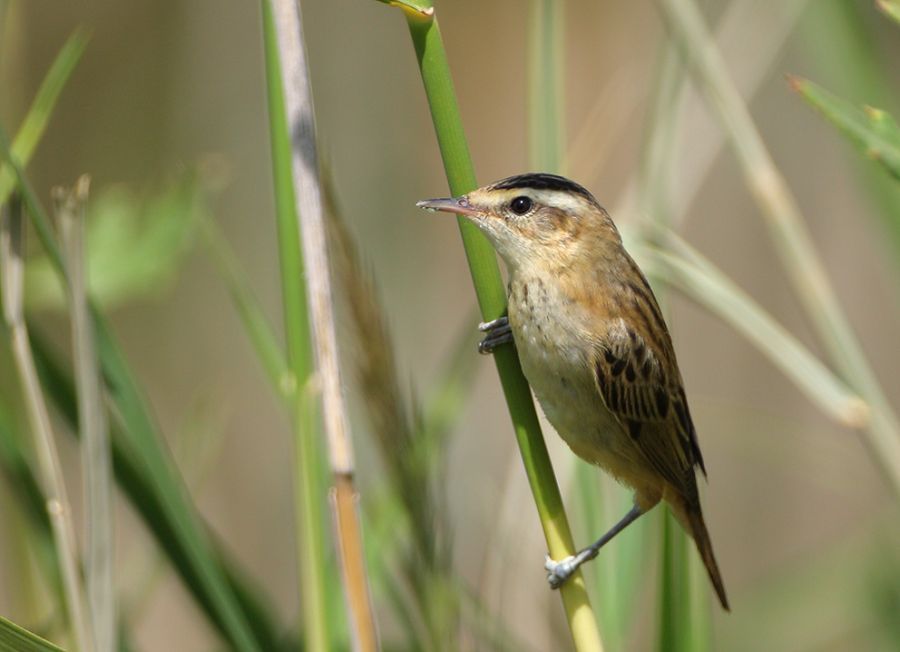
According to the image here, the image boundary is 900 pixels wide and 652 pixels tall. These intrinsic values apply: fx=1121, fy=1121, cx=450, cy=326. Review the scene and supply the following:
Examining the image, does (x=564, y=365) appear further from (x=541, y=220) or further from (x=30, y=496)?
(x=30, y=496)

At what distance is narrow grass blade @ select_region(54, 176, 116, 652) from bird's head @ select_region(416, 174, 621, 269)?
72 centimetres

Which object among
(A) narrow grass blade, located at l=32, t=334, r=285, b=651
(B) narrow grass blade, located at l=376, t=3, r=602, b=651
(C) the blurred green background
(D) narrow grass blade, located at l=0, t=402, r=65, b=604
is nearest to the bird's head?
(B) narrow grass blade, located at l=376, t=3, r=602, b=651

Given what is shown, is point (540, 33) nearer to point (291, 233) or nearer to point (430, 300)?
point (291, 233)

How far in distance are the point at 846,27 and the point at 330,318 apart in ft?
4.71

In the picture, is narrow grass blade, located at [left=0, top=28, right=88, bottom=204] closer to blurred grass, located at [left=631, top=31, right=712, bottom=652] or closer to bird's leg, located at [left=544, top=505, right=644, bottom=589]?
bird's leg, located at [left=544, top=505, right=644, bottom=589]

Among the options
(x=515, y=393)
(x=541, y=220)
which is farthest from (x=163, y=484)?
(x=541, y=220)

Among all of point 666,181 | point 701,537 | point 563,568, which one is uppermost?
point 666,181

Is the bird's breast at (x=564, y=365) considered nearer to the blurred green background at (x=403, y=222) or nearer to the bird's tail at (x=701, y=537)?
the bird's tail at (x=701, y=537)

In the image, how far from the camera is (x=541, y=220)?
90.0 inches

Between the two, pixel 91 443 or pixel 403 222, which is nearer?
pixel 91 443

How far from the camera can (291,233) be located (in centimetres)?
162

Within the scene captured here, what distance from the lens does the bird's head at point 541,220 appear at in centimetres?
214

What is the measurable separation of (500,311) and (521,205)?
23.9 inches

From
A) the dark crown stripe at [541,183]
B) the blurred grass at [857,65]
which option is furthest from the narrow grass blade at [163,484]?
the blurred grass at [857,65]
